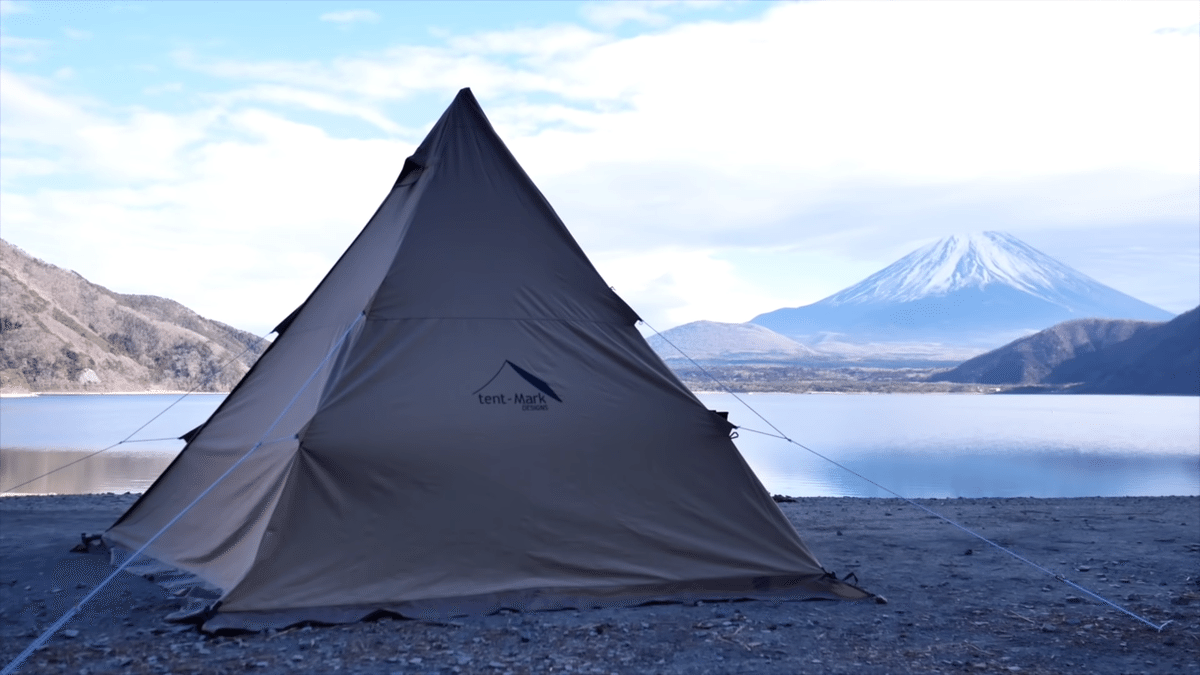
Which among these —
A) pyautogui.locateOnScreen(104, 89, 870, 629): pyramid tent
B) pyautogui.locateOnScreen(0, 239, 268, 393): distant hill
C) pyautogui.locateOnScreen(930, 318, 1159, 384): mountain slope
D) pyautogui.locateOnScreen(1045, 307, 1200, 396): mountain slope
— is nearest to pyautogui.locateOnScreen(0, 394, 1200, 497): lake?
pyautogui.locateOnScreen(104, 89, 870, 629): pyramid tent

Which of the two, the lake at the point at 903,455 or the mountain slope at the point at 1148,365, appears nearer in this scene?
the lake at the point at 903,455

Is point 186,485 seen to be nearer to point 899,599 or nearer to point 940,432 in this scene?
point 899,599

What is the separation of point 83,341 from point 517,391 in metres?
106

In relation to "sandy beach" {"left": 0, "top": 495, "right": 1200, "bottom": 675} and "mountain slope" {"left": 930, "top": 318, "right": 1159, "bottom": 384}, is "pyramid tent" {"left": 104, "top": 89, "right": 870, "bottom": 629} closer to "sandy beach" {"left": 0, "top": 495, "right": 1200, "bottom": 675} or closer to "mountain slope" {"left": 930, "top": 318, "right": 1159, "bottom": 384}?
"sandy beach" {"left": 0, "top": 495, "right": 1200, "bottom": 675}

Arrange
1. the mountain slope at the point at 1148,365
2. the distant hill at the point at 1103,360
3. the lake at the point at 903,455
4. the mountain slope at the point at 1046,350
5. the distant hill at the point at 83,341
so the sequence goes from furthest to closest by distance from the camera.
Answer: the mountain slope at the point at 1046,350
the distant hill at the point at 1103,360
the mountain slope at the point at 1148,365
the distant hill at the point at 83,341
the lake at the point at 903,455

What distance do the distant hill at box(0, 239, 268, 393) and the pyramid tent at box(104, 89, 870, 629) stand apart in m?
86.6

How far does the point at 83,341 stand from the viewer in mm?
100562

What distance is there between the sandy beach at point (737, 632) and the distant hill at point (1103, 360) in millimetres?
118816

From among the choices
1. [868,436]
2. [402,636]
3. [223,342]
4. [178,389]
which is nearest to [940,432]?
[868,436]

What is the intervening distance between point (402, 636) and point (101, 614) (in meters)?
2.25

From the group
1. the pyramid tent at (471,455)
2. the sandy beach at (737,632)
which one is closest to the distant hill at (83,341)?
the pyramid tent at (471,455)

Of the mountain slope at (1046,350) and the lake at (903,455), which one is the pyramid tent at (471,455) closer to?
the lake at (903,455)

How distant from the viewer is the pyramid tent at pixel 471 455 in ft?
22.4

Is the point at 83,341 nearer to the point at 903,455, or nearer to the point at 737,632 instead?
the point at 903,455
